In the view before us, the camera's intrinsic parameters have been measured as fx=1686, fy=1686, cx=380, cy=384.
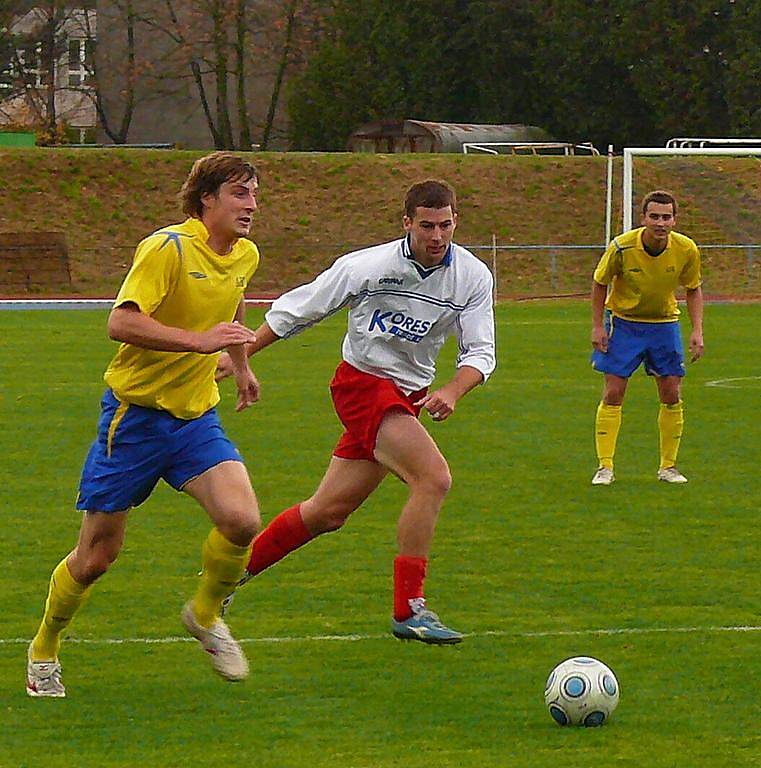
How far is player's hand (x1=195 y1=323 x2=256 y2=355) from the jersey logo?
4.07 feet

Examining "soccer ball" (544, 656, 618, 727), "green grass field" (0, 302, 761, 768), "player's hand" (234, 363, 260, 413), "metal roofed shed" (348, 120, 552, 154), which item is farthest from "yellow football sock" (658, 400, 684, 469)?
"metal roofed shed" (348, 120, 552, 154)

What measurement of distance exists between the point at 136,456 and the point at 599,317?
5186 millimetres

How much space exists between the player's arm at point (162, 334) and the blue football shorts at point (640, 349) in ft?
17.5

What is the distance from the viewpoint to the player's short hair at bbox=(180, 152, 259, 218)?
563 centimetres

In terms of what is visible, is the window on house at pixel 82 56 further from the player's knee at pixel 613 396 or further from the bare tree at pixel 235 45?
the player's knee at pixel 613 396

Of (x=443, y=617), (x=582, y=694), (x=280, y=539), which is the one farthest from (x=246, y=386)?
(x=582, y=694)

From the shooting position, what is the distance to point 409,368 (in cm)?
670

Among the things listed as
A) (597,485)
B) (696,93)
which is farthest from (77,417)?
(696,93)

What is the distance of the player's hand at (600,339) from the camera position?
10.3 m

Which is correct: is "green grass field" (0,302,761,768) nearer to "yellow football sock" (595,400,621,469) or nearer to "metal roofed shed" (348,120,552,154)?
"yellow football sock" (595,400,621,469)

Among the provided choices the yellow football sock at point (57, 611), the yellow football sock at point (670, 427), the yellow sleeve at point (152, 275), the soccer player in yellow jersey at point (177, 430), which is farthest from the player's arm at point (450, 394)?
the yellow football sock at point (670, 427)

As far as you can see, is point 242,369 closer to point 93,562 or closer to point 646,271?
point 93,562

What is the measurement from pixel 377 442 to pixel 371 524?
2.78m

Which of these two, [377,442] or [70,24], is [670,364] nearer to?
[377,442]
